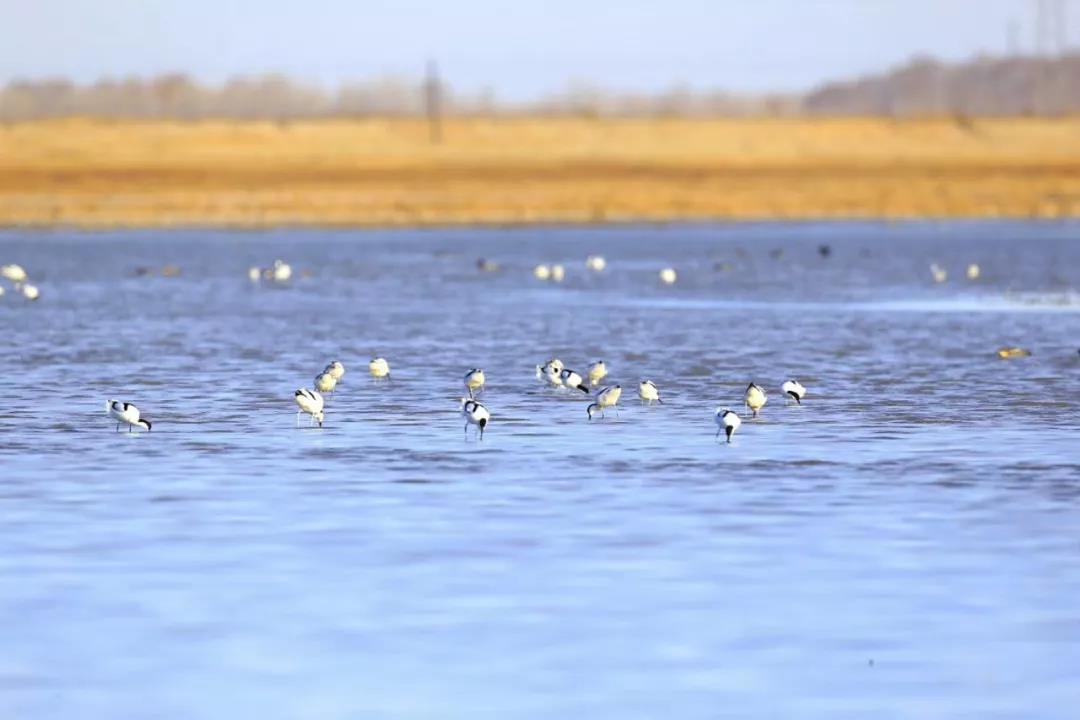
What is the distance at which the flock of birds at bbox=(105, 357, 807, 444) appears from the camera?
2039 cm

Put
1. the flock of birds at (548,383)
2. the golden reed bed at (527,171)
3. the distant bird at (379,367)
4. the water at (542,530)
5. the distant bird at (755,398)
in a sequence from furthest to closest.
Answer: the golden reed bed at (527,171) → the distant bird at (379,367) → the distant bird at (755,398) → the flock of birds at (548,383) → the water at (542,530)

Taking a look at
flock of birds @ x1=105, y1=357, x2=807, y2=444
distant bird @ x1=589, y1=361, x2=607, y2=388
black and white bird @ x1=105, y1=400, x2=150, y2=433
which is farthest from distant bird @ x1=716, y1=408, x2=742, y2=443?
distant bird @ x1=589, y1=361, x2=607, y2=388

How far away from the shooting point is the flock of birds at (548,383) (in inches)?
803

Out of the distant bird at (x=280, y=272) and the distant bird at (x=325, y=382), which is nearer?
the distant bird at (x=325, y=382)

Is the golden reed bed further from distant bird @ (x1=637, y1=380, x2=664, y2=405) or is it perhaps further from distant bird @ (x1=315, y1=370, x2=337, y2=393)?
distant bird @ (x1=637, y1=380, x2=664, y2=405)

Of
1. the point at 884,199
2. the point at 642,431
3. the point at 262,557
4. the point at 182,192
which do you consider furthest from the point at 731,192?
the point at 262,557

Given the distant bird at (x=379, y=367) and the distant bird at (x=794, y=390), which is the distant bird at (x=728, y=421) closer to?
the distant bird at (x=794, y=390)

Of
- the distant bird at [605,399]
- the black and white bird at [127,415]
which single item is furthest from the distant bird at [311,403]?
the distant bird at [605,399]

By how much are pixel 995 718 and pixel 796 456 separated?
923 centimetres

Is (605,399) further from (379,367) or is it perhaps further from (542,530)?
(542,530)

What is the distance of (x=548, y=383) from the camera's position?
25469 millimetres

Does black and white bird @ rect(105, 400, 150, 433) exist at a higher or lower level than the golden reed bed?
lower

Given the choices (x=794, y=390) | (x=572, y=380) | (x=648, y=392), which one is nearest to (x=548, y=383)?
(x=572, y=380)

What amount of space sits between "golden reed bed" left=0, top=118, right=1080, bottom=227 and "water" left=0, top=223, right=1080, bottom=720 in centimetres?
5018
